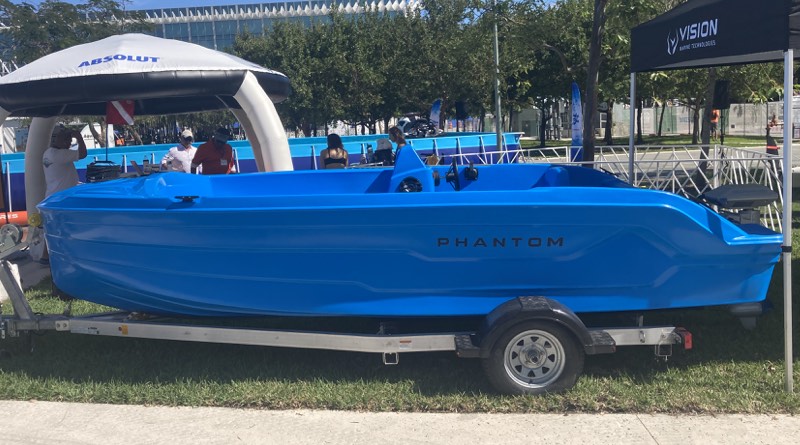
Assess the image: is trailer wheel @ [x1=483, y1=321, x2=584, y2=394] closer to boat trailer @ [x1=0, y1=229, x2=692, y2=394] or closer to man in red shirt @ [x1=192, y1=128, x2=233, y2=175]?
boat trailer @ [x1=0, y1=229, x2=692, y2=394]

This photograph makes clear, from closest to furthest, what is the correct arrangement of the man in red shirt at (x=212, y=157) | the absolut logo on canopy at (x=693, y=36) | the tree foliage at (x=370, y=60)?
the absolut logo on canopy at (x=693, y=36)
the man in red shirt at (x=212, y=157)
the tree foliage at (x=370, y=60)

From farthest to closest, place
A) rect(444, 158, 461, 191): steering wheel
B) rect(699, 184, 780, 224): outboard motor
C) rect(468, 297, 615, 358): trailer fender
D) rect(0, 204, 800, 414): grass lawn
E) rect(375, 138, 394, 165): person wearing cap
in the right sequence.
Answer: rect(375, 138, 394, 165): person wearing cap → rect(444, 158, 461, 191): steering wheel → rect(699, 184, 780, 224): outboard motor → rect(0, 204, 800, 414): grass lawn → rect(468, 297, 615, 358): trailer fender

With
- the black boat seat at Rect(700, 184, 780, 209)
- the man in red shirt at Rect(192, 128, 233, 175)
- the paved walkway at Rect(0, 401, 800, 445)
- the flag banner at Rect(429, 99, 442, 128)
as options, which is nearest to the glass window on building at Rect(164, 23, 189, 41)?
the flag banner at Rect(429, 99, 442, 128)

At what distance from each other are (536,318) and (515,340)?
0.21 m

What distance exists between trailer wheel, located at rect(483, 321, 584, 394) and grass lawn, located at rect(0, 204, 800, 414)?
0.09 m

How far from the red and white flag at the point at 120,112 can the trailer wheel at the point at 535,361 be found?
6.45 m

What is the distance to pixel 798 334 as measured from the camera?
5426 mm

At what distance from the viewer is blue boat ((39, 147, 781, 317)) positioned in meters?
4.34

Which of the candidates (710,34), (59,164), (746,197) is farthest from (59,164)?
(746,197)

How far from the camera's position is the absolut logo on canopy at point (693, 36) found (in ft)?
16.3

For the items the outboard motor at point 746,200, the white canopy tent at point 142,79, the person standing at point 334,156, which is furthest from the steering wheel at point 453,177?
the person standing at point 334,156

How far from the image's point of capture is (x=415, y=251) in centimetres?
443

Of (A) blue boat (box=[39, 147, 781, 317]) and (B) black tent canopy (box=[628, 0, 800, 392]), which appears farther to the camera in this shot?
(A) blue boat (box=[39, 147, 781, 317])

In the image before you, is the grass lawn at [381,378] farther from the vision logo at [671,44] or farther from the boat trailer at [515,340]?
the vision logo at [671,44]
